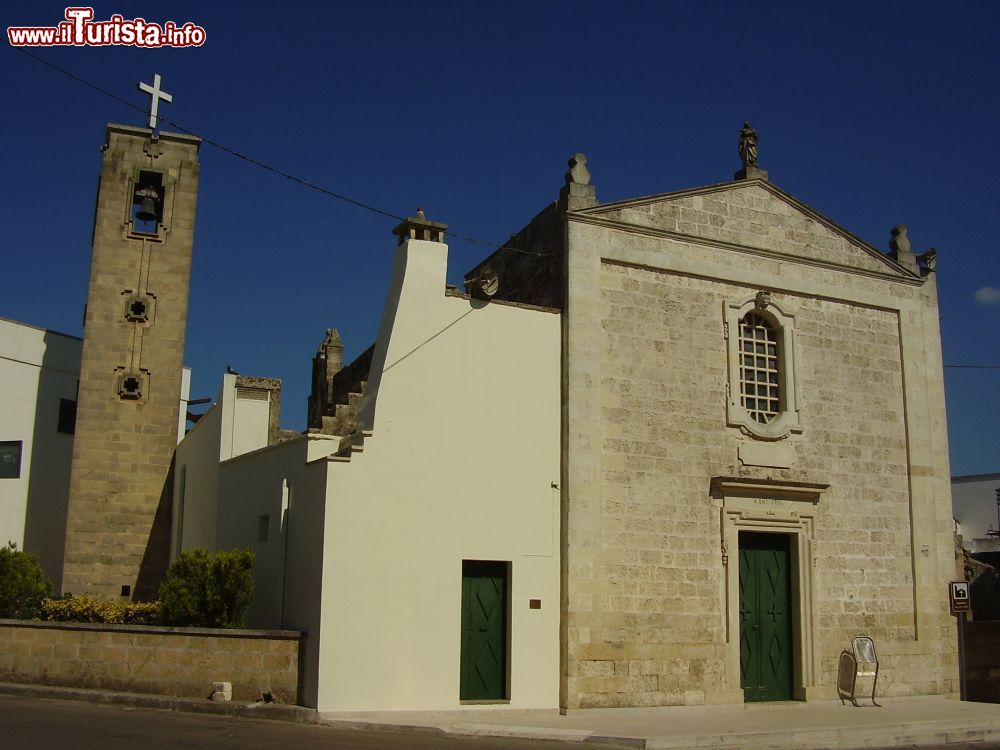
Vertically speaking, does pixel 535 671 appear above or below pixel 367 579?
below

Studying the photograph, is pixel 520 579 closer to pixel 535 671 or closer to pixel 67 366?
pixel 535 671

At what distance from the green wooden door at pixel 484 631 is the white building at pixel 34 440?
1329cm

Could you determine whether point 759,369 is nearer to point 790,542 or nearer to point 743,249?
point 743,249

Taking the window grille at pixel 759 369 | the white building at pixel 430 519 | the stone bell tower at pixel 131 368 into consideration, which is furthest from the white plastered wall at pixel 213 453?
the window grille at pixel 759 369

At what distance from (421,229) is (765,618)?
8.05 meters

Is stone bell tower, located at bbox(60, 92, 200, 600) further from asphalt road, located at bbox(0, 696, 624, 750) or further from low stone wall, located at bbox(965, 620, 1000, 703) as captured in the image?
low stone wall, located at bbox(965, 620, 1000, 703)

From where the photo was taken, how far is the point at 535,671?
1344cm

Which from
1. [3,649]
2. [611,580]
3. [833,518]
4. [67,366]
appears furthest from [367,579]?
[67,366]

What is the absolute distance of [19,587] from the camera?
15.6 meters

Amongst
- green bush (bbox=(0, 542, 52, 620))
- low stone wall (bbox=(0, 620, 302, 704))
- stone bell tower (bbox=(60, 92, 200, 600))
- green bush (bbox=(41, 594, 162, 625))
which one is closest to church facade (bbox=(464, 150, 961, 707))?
low stone wall (bbox=(0, 620, 302, 704))

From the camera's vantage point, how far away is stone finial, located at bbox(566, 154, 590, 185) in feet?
49.5

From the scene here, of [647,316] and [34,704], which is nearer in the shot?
[34,704]

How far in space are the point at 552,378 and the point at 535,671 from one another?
163 inches

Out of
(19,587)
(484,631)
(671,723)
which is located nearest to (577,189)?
(484,631)
